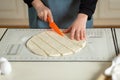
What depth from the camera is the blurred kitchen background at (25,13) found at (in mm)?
2344

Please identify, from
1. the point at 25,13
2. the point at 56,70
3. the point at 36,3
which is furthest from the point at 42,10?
the point at 25,13

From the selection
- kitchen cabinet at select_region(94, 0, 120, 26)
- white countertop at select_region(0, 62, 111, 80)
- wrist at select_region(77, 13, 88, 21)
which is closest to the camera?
white countertop at select_region(0, 62, 111, 80)

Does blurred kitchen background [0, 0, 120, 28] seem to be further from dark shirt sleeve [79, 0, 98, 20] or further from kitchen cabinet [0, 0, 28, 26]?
dark shirt sleeve [79, 0, 98, 20]

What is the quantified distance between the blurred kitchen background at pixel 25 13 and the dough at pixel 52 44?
4.57ft

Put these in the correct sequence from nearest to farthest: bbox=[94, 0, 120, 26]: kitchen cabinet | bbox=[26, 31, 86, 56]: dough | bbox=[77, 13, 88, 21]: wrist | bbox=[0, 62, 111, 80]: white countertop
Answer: bbox=[0, 62, 111, 80]: white countertop
bbox=[26, 31, 86, 56]: dough
bbox=[77, 13, 88, 21]: wrist
bbox=[94, 0, 120, 26]: kitchen cabinet

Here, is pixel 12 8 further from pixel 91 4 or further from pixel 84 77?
pixel 84 77

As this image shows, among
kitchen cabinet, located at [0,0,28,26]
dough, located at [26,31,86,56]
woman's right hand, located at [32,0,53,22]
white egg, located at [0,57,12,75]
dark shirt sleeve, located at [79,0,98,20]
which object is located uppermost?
dark shirt sleeve, located at [79,0,98,20]

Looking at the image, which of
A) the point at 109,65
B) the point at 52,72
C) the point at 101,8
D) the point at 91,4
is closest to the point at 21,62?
the point at 52,72

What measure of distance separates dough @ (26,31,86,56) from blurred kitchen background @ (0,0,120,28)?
4.57 feet

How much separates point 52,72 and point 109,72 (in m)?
0.17

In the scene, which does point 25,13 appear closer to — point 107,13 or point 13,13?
point 13,13

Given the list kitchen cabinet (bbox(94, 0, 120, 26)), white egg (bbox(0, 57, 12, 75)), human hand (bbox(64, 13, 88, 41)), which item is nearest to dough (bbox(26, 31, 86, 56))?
human hand (bbox(64, 13, 88, 41))

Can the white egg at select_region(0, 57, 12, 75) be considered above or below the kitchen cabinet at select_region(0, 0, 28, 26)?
above

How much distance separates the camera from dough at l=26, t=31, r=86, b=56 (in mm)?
895
